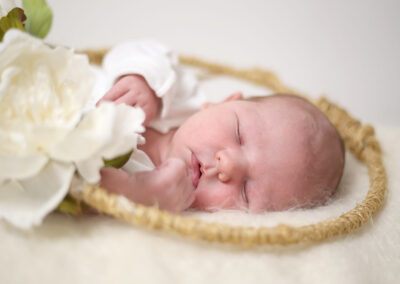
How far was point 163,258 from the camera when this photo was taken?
71cm

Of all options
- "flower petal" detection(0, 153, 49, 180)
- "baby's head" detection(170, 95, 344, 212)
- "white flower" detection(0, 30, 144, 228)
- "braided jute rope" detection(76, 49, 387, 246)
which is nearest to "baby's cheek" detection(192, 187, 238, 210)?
"baby's head" detection(170, 95, 344, 212)

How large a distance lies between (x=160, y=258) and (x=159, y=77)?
769 millimetres

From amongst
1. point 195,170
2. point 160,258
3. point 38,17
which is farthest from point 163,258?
point 38,17

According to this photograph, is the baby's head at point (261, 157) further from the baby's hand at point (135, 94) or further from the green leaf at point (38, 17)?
the green leaf at point (38, 17)

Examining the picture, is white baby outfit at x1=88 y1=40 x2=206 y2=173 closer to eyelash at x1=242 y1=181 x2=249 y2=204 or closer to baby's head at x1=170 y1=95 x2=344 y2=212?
baby's head at x1=170 y1=95 x2=344 y2=212

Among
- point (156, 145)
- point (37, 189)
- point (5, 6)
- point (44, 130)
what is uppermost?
point (5, 6)

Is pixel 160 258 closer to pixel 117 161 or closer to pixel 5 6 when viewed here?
pixel 117 161

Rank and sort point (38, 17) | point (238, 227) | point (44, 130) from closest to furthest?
point (44, 130), point (238, 227), point (38, 17)

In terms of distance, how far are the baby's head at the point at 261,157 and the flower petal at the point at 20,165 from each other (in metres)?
0.48

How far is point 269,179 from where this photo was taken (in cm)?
106

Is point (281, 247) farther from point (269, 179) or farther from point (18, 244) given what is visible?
point (18, 244)

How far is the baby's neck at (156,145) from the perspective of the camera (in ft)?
4.00

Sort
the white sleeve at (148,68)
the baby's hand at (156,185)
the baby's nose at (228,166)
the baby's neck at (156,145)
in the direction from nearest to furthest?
the baby's hand at (156,185) < the baby's nose at (228,166) < the baby's neck at (156,145) < the white sleeve at (148,68)

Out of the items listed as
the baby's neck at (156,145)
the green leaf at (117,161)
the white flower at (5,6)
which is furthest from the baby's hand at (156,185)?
the white flower at (5,6)
